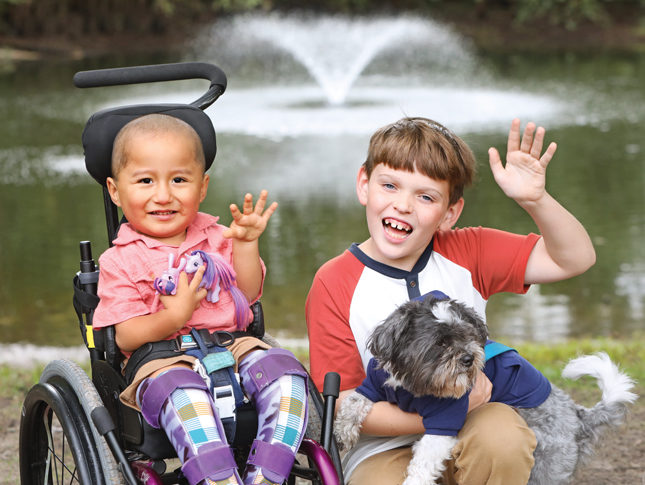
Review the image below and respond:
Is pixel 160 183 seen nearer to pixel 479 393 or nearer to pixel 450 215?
pixel 450 215

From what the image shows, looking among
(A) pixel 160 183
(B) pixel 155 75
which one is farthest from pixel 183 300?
(B) pixel 155 75

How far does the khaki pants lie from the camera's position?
213 centimetres

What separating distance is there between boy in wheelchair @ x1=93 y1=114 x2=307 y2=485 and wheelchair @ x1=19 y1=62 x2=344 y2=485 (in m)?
0.06

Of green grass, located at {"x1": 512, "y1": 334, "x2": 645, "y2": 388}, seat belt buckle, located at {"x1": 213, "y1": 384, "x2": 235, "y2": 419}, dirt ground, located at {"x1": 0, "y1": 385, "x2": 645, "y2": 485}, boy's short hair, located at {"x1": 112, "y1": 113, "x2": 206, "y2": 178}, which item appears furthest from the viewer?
green grass, located at {"x1": 512, "y1": 334, "x2": 645, "y2": 388}

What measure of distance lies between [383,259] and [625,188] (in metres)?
7.30

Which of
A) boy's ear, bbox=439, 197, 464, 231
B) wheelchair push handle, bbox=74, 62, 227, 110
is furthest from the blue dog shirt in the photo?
wheelchair push handle, bbox=74, 62, 227, 110

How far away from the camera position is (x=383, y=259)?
8.23ft

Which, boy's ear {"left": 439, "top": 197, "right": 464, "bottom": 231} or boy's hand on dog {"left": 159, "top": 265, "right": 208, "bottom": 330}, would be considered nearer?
boy's hand on dog {"left": 159, "top": 265, "right": 208, "bottom": 330}

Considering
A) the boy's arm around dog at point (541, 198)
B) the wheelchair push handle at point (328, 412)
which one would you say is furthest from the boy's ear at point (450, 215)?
the wheelchair push handle at point (328, 412)

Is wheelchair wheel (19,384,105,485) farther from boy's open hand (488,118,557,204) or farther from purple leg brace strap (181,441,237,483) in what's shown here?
boy's open hand (488,118,557,204)

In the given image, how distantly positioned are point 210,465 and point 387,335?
608mm

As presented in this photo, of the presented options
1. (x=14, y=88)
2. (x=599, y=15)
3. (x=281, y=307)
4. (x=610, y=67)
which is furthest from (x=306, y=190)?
(x=599, y=15)

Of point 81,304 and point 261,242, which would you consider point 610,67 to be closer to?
point 261,242

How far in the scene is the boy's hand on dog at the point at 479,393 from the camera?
225 centimetres
